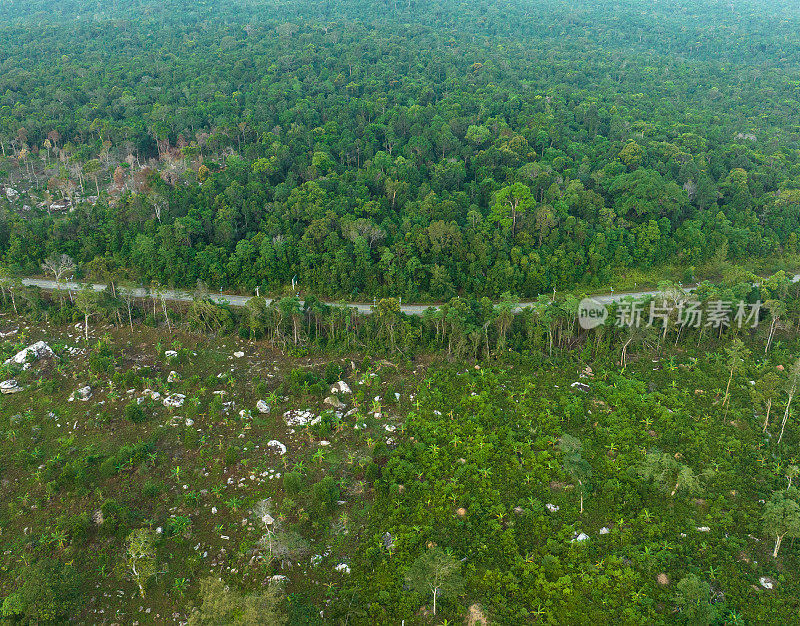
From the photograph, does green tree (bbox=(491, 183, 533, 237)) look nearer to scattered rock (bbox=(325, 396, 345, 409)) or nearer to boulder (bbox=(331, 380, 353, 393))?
boulder (bbox=(331, 380, 353, 393))

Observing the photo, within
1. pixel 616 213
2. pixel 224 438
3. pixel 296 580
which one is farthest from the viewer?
pixel 616 213

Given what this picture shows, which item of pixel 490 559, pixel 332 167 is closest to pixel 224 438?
pixel 490 559

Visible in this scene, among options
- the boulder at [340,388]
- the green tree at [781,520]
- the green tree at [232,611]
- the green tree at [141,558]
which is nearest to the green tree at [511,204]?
the boulder at [340,388]

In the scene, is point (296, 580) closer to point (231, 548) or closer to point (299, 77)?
point (231, 548)

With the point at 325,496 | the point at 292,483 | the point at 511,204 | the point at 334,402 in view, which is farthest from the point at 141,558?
the point at 511,204

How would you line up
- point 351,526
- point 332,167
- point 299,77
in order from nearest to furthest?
point 351,526 → point 332,167 → point 299,77

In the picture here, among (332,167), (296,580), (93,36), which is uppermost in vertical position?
(93,36)

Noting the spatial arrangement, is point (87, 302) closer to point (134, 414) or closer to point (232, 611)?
point (134, 414)
